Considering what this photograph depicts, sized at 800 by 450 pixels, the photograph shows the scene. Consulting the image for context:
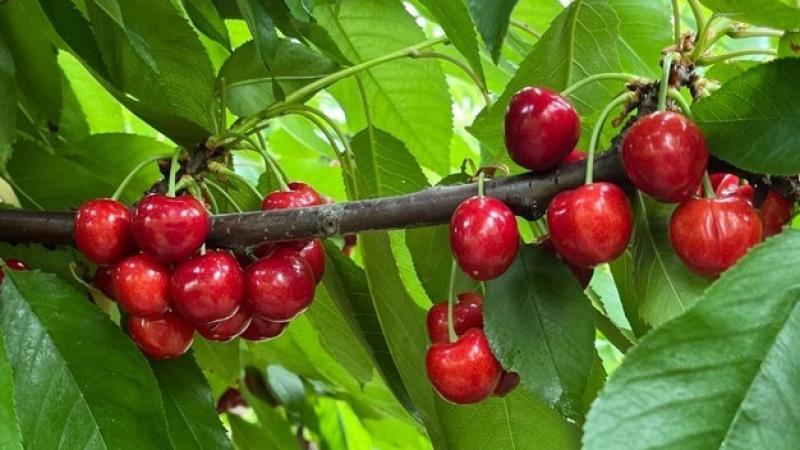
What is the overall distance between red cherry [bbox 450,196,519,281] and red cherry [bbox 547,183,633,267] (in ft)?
0.10

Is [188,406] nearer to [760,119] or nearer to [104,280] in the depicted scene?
[104,280]

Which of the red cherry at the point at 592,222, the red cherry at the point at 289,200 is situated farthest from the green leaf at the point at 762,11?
the red cherry at the point at 289,200

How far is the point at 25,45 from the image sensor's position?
97 centimetres

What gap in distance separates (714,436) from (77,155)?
0.88m

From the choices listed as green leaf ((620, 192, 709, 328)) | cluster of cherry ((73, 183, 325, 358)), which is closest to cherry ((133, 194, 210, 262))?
cluster of cherry ((73, 183, 325, 358))

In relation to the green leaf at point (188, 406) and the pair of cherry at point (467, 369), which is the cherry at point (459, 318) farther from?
the green leaf at point (188, 406)

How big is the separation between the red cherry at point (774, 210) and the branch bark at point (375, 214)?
97 millimetres

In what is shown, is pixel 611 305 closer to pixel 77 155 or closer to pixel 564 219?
pixel 564 219

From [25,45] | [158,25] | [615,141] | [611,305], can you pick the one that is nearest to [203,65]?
[158,25]

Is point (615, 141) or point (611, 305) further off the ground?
point (615, 141)

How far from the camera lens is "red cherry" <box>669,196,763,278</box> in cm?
59

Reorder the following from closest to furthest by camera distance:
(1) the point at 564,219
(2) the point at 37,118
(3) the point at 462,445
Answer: (1) the point at 564,219 → (3) the point at 462,445 → (2) the point at 37,118

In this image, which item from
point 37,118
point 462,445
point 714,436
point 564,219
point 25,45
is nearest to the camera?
point 714,436

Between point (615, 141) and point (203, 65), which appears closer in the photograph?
point (615, 141)
